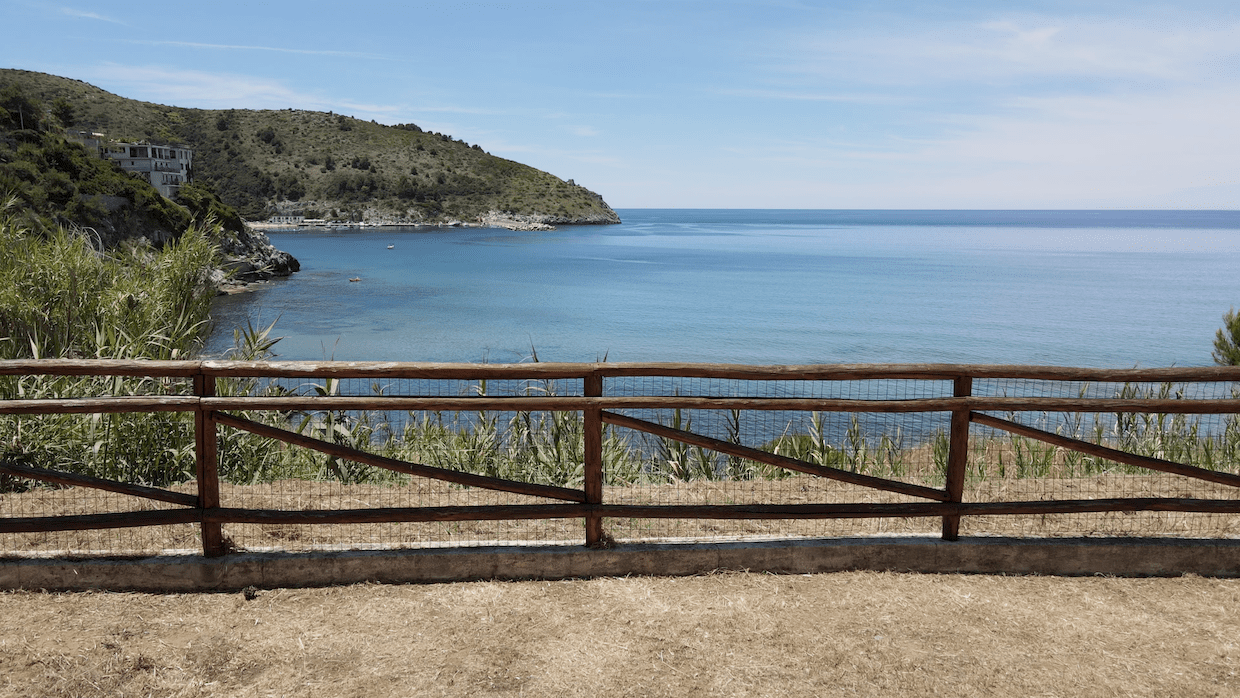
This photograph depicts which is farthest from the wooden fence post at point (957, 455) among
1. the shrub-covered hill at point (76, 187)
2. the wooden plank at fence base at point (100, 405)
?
the shrub-covered hill at point (76, 187)

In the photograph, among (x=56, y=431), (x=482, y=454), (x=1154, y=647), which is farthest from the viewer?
(x=482, y=454)

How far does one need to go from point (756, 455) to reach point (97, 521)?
3774 millimetres

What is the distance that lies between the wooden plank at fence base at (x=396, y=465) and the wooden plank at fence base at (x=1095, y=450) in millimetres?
2457

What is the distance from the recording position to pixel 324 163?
134625 mm

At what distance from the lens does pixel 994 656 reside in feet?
13.1

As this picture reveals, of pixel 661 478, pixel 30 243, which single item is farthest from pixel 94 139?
pixel 661 478

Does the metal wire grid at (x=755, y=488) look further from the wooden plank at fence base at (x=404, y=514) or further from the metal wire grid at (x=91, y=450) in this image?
the metal wire grid at (x=91, y=450)

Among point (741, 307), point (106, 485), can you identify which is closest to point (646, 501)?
point (106, 485)

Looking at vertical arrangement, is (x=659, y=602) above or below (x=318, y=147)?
below

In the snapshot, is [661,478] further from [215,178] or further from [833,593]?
[215,178]

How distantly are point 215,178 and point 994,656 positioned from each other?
135 metres

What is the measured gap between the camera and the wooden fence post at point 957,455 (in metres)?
4.88

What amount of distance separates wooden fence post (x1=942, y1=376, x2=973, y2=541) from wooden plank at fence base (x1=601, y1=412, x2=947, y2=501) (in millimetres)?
133

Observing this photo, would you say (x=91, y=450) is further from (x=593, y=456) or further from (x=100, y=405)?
(x=593, y=456)
